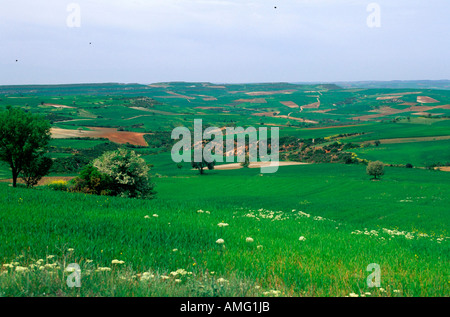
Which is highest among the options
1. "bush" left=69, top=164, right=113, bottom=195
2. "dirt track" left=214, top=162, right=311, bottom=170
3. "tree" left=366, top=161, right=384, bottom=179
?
"bush" left=69, top=164, right=113, bottom=195

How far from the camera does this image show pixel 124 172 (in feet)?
155

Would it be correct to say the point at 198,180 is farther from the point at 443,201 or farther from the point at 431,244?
the point at 431,244

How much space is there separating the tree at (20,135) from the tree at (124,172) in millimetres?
6590

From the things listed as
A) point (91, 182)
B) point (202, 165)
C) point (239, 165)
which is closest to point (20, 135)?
point (91, 182)

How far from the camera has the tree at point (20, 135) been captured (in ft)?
144

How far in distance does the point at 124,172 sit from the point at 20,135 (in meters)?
11.9

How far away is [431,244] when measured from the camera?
53.9ft

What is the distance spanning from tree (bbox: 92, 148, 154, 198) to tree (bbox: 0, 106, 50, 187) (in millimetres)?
6590

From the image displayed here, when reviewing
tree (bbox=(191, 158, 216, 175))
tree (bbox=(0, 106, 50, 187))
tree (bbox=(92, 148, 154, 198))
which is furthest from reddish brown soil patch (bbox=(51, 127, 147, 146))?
tree (bbox=(92, 148, 154, 198))

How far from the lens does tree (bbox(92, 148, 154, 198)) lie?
46.4 m

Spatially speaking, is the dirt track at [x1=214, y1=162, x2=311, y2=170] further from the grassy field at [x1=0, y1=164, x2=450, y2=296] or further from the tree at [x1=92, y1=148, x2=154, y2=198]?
the grassy field at [x1=0, y1=164, x2=450, y2=296]

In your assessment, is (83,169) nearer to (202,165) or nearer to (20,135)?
(20,135)

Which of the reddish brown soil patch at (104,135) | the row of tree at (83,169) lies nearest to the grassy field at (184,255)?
the row of tree at (83,169)

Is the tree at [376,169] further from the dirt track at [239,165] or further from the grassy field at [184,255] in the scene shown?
the grassy field at [184,255]
